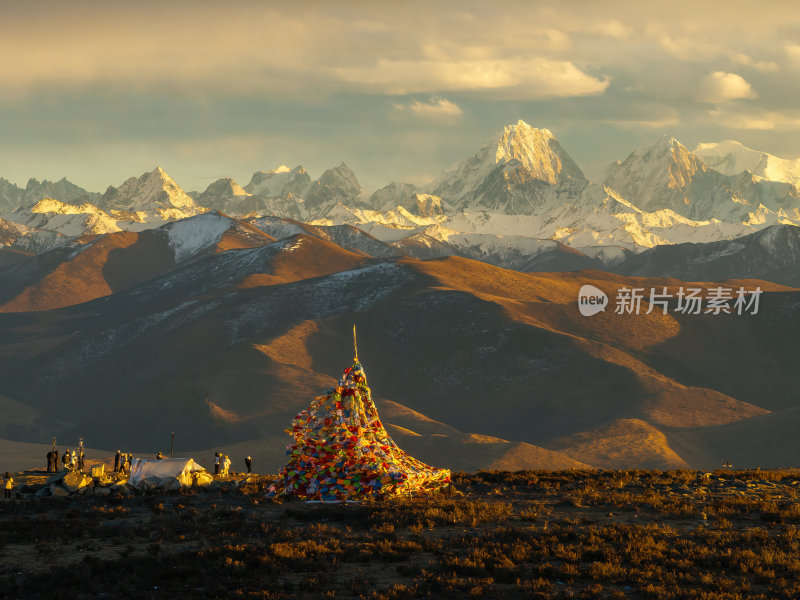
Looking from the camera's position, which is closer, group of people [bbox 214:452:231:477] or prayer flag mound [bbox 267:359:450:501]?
prayer flag mound [bbox 267:359:450:501]

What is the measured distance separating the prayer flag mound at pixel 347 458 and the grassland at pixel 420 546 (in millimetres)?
1149

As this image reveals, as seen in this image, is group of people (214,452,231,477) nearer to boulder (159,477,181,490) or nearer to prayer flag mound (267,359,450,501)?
boulder (159,477,181,490)

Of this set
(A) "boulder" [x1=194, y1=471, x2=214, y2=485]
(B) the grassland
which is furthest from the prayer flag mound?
(A) "boulder" [x1=194, y1=471, x2=214, y2=485]

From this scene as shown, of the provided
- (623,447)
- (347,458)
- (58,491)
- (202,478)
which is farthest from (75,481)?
(623,447)

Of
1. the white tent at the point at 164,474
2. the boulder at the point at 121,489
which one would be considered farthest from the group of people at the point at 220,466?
the boulder at the point at 121,489

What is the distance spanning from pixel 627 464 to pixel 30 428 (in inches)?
4336

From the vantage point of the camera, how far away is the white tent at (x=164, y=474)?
41969 mm

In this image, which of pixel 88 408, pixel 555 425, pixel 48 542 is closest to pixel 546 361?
pixel 555 425

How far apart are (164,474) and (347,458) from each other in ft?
35.5

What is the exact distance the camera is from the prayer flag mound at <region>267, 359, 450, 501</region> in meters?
35.4

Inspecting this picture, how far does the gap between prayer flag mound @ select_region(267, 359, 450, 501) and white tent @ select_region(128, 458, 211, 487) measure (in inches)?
248

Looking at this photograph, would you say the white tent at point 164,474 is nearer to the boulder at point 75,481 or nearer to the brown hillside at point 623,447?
the boulder at point 75,481

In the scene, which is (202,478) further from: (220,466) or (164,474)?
(220,466)

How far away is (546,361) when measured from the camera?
190375 mm
